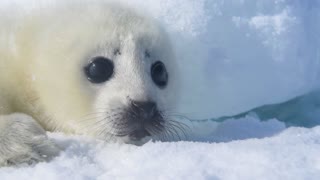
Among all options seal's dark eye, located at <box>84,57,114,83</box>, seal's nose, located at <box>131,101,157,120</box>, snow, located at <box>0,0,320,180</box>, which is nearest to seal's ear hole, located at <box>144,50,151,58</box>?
seal's dark eye, located at <box>84,57,114,83</box>

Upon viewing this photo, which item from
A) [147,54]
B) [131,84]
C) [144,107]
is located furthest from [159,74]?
[144,107]

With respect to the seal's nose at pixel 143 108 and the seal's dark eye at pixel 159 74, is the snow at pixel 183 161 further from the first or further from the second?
the seal's dark eye at pixel 159 74

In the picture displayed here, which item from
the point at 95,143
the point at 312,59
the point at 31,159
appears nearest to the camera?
the point at 31,159

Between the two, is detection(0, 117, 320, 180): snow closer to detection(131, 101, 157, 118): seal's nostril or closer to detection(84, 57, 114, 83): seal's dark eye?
detection(131, 101, 157, 118): seal's nostril

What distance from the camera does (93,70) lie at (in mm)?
3910

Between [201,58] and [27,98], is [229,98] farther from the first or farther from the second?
[27,98]

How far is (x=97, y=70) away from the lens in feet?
12.8

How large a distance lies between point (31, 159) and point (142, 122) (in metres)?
0.73

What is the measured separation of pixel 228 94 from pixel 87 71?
61.9 inches

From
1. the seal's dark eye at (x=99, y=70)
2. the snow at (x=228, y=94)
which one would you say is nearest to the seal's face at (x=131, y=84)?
the seal's dark eye at (x=99, y=70)

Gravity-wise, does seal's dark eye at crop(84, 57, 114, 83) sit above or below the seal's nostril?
above

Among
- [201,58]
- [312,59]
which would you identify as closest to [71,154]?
[201,58]

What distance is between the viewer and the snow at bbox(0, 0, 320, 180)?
2.83m

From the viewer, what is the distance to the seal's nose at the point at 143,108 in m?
3.61
